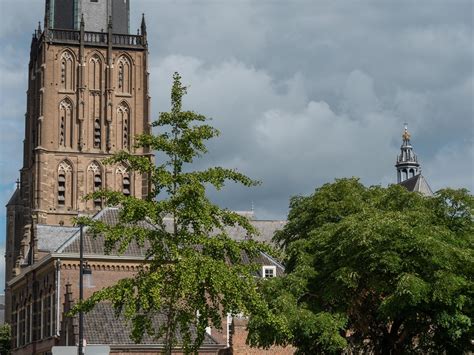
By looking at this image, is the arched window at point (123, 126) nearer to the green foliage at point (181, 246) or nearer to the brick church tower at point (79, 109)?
the brick church tower at point (79, 109)

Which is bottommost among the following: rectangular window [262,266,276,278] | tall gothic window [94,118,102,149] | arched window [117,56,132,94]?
rectangular window [262,266,276,278]

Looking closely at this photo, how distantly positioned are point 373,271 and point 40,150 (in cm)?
6646

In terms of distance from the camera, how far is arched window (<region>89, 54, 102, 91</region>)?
106 metres

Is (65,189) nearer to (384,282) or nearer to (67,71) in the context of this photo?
(67,71)

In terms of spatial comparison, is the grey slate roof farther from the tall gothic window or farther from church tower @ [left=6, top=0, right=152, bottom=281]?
the tall gothic window

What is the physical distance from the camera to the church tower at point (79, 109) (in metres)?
101

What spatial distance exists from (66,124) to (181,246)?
75.5 meters

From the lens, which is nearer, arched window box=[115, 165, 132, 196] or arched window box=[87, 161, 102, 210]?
arched window box=[87, 161, 102, 210]

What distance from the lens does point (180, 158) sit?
30453mm

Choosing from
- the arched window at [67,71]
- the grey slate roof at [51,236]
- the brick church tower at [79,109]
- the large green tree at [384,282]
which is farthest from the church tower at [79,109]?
the large green tree at [384,282]

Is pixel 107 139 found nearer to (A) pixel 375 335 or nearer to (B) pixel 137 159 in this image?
(A) pixel 375 335

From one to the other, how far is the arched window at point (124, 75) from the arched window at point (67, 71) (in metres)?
4.97

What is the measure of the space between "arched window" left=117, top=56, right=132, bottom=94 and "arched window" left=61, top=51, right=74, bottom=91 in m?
4.97

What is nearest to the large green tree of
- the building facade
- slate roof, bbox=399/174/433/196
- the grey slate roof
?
the grey slate roof
